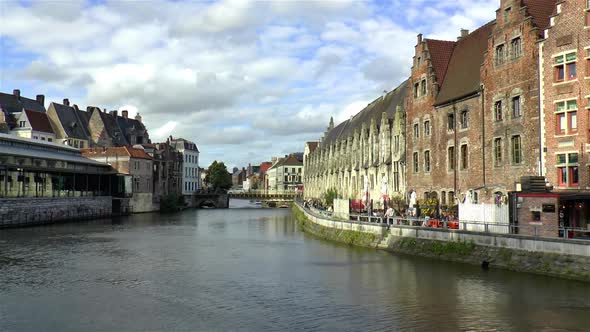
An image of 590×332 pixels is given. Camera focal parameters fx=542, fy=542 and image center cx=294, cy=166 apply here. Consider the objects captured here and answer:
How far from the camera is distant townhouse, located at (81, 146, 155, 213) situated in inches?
3433

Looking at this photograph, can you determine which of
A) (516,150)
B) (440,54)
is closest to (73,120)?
(440,54)

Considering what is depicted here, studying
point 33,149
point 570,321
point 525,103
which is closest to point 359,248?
point 525,103

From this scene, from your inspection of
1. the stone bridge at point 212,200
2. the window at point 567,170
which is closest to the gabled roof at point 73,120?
the stone bridge at point 212,200

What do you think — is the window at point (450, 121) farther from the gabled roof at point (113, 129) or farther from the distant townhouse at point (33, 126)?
the gabled roof at point (113, 129)

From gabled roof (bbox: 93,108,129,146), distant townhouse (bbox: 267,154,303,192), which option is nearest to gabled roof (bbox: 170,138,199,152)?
gabled roof (bbox: 93,108,129,146)

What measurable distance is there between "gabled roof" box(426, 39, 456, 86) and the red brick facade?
43.1 feet

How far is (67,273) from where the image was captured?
27.5 m

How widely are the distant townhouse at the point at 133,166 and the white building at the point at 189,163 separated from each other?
2820 centimetres

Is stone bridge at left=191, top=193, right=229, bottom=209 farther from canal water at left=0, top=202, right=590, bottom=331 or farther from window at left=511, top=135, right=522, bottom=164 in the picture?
window at left=511, top=135, right=522, bottom=164

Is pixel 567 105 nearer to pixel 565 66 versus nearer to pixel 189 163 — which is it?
pixel 565 66

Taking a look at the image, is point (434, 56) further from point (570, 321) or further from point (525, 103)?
point (570, 321)

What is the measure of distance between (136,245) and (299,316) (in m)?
25.1

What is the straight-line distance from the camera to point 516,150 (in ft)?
105

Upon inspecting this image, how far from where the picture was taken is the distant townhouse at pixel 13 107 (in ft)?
283
